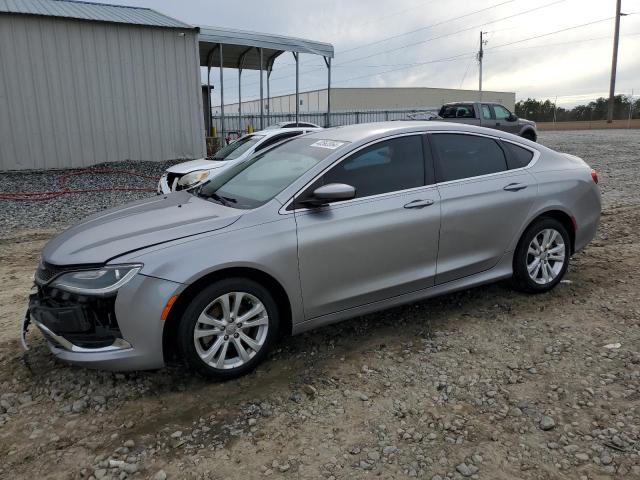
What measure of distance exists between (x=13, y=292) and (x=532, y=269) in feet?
16.1

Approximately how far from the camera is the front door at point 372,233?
3.46m

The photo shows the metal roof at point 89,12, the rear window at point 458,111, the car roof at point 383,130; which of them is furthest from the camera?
the rear window at point 458,111

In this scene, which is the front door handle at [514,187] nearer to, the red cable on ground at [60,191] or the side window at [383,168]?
the side window at [383,168]

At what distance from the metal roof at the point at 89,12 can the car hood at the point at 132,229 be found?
469 inches

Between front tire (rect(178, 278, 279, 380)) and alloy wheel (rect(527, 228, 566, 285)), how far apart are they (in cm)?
249

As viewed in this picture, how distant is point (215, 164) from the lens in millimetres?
8938

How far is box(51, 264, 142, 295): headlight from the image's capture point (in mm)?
2928

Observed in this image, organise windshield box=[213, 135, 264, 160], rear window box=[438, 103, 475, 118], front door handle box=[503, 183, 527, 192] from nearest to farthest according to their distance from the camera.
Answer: front door handle box=[503, 183, 527, 192]
windshield box=[213, 135, 264, 160]
rear window box=[438, 103, 475, 118]

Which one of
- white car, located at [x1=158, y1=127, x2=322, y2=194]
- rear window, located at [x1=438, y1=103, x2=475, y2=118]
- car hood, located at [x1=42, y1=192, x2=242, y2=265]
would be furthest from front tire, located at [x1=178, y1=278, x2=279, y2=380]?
rear window, located at [x1=438, y1=103, x2=475, y2=118]

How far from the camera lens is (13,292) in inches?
195

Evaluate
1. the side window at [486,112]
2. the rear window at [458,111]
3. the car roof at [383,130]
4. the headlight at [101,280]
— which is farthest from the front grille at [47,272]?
the side window at [486,112]

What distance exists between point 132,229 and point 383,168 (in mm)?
1855

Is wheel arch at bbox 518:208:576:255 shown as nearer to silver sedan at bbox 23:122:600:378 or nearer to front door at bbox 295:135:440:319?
silver sedan at bbox 23:122:600:378

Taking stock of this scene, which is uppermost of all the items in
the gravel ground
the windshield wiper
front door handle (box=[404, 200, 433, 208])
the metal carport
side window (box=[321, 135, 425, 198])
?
the metal carport
